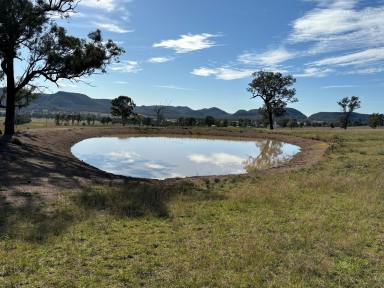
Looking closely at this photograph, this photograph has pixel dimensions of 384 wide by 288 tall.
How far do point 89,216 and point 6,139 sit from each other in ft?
81.6

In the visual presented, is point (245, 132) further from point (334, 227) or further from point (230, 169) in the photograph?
point (334, 227)

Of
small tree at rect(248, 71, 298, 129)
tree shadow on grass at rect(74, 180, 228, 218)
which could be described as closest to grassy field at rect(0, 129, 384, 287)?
tree shadow on grass at rect(74, 180, 228, 218)

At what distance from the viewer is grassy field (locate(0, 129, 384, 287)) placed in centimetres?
796

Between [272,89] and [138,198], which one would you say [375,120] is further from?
[138,198]

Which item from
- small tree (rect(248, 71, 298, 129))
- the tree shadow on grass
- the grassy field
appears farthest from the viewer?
small tree (rect(248, 71, 298, 129))

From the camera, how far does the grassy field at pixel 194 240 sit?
7.96m

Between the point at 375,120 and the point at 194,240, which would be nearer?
the point at 194,240

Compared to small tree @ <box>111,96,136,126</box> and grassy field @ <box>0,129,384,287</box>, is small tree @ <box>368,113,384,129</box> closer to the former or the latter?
small tree @ <box>111,96,136,126</box>

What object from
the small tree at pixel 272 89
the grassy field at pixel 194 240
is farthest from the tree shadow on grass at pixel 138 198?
the small tree at pixel 272 89

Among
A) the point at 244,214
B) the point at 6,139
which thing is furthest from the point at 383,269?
the point at 6,139

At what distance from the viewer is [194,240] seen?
1039cm

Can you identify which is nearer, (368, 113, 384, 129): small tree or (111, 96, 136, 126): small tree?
(111, 96, 136, 126): small tree

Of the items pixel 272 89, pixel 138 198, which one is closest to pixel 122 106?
pixel 272 89

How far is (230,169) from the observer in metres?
32.7
